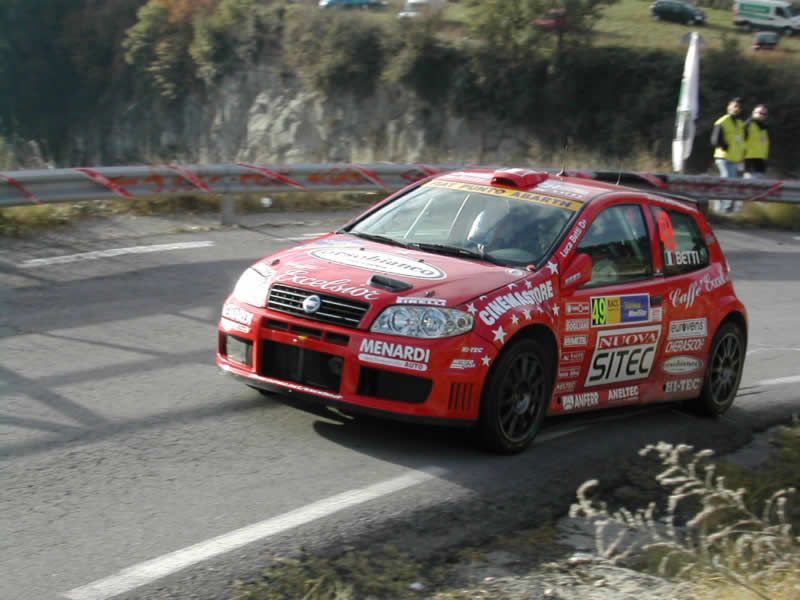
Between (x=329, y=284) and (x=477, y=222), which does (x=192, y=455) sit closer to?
(x=329, y=284)

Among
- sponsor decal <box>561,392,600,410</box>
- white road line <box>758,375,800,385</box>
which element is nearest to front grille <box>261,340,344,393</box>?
sponsor decal <box>561,392,600,410</box>

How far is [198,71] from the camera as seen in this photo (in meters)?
61.1

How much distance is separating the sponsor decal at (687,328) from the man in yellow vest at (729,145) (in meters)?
11.5

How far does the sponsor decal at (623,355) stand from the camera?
7254 millimetres

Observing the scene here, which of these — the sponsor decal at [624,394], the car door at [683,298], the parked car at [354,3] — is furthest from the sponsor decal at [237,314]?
the parked car at [354,3]

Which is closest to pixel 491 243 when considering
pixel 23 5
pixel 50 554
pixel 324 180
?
pixel 50 554

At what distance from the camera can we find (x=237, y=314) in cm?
681

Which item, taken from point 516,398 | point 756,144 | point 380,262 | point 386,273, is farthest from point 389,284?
point 756,144

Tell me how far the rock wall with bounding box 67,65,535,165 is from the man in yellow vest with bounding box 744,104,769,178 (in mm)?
28508

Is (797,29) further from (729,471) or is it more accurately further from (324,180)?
(729,471)

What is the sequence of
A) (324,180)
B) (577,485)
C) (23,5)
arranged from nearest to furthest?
(577,485)
(324,180)
(23,5)

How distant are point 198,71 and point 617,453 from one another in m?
56.8

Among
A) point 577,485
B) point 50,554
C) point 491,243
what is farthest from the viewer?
point 491,243

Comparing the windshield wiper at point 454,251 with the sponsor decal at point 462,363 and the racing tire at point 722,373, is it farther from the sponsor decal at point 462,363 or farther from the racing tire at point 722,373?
the racing tire at point 722,373
